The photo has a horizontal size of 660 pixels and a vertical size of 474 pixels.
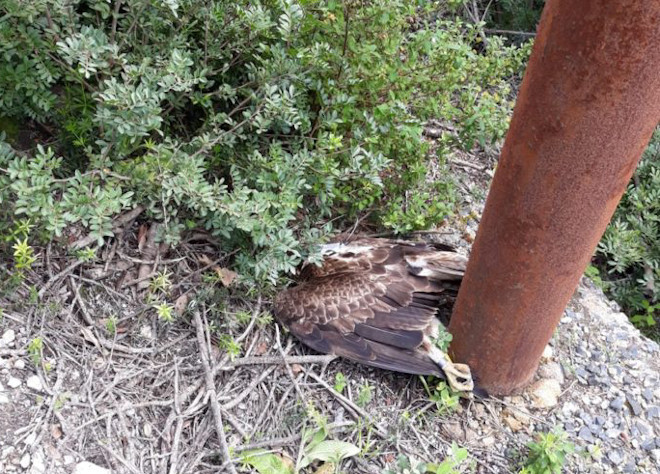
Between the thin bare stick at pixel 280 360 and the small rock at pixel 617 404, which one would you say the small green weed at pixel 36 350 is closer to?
the thin bare stick at pixel 280 360

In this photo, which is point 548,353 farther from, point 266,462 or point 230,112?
point 230,112

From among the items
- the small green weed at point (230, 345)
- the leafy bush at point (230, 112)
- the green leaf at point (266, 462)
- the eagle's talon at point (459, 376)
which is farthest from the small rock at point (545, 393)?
the small green weed at point (230, 345)

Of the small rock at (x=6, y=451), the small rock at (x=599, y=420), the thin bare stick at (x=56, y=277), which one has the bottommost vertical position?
the small rock at (x=599, y=420)

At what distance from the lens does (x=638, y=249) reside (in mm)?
4016

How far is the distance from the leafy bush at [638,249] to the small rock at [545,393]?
134cm

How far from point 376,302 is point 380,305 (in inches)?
0.9

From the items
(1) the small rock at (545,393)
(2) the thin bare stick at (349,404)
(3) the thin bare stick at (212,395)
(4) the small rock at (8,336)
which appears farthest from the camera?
(1) the small rock at (545,393)

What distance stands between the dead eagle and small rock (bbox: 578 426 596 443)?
536mm

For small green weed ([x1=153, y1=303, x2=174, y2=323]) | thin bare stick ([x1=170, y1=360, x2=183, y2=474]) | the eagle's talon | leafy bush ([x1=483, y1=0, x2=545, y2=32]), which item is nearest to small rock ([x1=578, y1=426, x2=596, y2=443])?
the eagle's talon

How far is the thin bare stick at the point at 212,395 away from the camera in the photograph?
2270 mm

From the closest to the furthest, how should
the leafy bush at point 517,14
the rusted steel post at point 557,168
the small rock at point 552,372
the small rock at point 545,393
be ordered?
the rusted steel post at point 557,168 → the small rock at point 545,393 → the small rock at point 552,372 → the leafy bush at point 517,14

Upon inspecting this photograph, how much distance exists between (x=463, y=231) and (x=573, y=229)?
1.48m

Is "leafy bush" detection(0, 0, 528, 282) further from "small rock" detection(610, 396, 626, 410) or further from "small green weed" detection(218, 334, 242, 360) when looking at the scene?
"small rock" detection(610, 396, 626, 410)

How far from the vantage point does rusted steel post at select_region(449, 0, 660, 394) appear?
1732 millimetres
